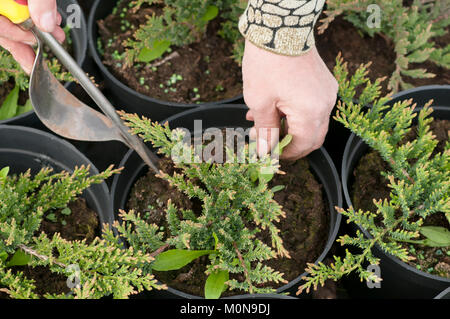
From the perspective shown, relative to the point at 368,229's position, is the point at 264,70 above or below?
above

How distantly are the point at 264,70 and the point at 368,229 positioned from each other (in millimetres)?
528

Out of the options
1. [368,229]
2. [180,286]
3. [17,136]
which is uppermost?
[17,136]

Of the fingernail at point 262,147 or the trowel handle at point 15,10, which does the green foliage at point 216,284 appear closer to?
the fingernail at point 262,147

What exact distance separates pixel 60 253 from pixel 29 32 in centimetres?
55

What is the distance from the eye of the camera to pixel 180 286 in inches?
49.3

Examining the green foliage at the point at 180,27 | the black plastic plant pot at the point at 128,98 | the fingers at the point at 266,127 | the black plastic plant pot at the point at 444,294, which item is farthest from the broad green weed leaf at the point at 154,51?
the black plastic plant pot at the point at 444,294

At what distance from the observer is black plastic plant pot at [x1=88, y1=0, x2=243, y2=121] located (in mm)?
1517

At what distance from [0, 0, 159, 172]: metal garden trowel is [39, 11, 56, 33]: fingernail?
0.11ft

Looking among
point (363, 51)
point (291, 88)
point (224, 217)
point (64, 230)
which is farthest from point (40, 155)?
point (363, 51)
